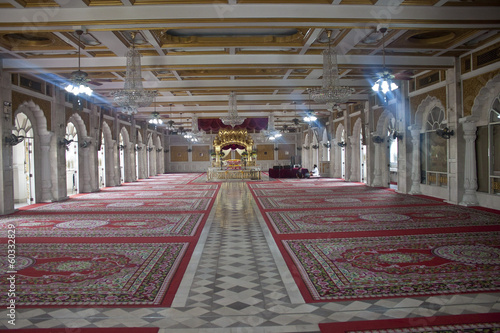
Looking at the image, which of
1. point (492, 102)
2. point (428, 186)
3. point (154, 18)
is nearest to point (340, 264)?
point (154, 18)

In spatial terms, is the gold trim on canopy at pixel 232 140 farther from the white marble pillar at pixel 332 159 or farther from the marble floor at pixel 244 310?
the marble floor at pixel 244 310

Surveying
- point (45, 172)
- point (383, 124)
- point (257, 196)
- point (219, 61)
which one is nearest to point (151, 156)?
point (45, 172)

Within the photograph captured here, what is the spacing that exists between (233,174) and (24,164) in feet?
36.8

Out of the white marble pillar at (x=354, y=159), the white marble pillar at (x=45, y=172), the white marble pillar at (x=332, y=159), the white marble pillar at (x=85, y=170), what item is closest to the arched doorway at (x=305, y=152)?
the white marble pillar at (x=332, y=159)

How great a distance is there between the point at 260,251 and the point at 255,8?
3.81 metres

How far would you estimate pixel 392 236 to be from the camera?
595 centimetres

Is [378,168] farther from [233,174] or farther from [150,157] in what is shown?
[150,157]

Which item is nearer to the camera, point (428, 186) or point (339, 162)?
point (428, 186)

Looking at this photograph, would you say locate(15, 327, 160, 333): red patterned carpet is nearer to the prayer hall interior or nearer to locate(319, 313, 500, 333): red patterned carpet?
the prayer hall interior

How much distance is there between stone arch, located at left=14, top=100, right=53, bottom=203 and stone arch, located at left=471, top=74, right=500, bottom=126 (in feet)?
37.2

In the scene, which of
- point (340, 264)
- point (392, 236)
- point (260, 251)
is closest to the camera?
point (340, 264)

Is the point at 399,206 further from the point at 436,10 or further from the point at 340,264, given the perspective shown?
the point at 340,264

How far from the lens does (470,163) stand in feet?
30.1

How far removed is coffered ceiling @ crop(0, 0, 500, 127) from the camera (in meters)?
6.21
